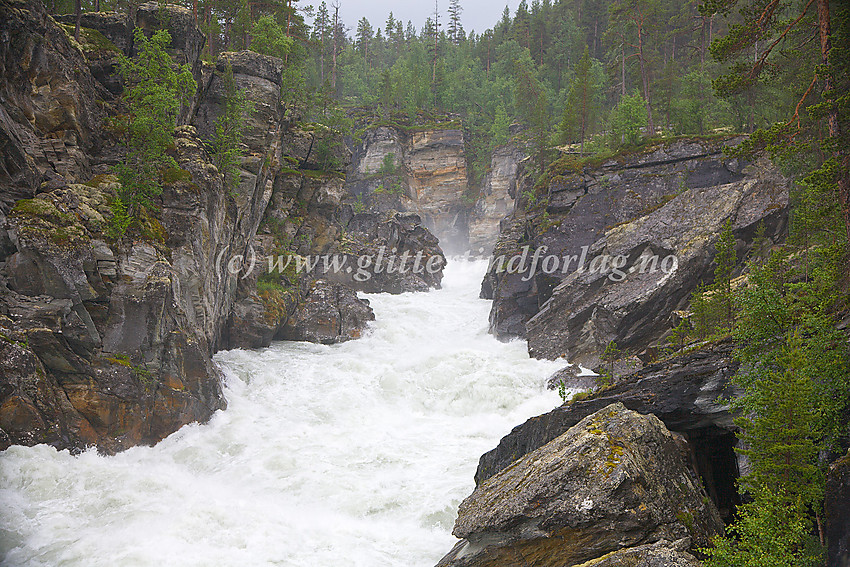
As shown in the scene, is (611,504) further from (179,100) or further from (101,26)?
(101,26)

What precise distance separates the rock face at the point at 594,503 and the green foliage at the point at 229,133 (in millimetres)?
20168

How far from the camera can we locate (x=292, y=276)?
104 ft

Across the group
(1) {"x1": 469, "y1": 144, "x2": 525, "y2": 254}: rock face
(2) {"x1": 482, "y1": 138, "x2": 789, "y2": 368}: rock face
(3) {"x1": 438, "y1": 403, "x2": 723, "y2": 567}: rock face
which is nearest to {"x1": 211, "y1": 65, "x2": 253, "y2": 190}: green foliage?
(2) {"x1": 482, "y1": 138, "x2": 789, "y2": 368}: rock face

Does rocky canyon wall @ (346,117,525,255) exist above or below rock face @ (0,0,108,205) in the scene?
above

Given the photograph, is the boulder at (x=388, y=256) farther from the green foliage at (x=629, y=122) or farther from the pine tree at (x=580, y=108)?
the green foliage at (x=629, y=122)

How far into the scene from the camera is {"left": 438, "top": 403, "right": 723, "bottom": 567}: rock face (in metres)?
7.83

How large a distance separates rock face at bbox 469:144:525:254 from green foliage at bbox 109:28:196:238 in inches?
1695

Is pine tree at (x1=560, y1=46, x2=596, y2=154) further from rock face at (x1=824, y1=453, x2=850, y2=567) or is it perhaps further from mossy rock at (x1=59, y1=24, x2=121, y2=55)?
rock face at (x1=824, y1=453, x2=850, y2=567)

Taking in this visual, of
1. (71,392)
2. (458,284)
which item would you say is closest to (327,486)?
(71,392)

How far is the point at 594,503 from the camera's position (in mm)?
7879

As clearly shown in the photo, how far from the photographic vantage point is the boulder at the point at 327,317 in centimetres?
3042

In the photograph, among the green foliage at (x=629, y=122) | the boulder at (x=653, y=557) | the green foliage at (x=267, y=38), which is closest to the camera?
the boulder at (x=653, y=557)

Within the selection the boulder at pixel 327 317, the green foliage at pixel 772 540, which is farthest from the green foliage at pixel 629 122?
the green foliage at pixel 772 540

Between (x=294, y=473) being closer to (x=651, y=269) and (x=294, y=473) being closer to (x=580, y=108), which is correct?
(x=651, y=269)
